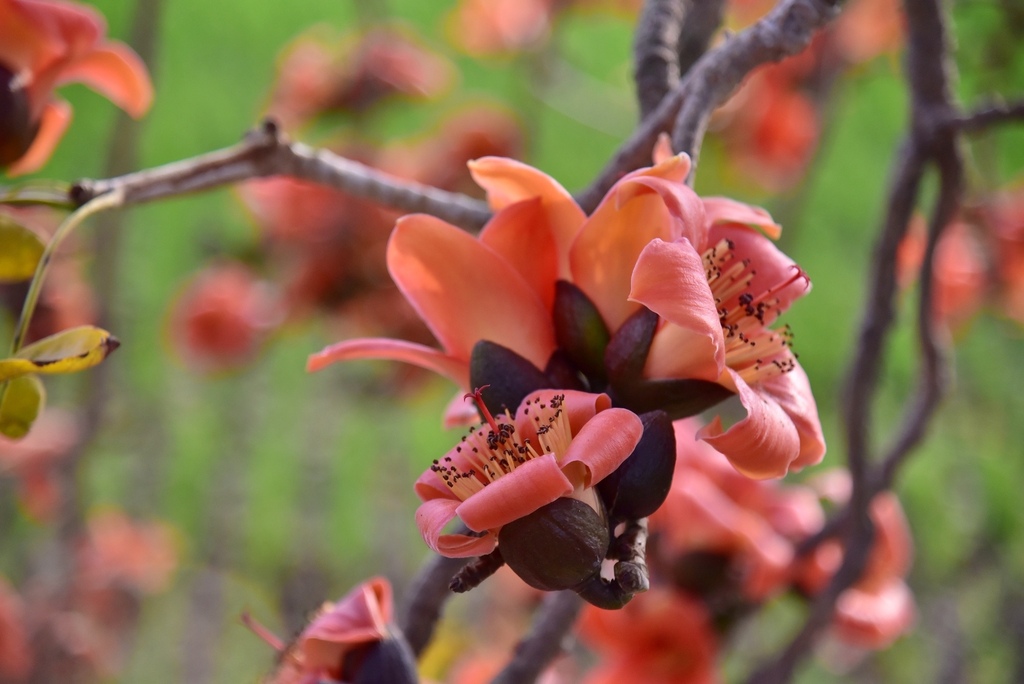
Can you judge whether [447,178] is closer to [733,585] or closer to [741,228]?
[733,585]

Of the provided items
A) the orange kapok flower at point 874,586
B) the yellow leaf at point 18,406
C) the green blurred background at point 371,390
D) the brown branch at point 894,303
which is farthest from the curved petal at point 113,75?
the green blurred background at point 371,390

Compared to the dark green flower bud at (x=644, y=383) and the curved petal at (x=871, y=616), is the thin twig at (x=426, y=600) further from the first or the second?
the curved petal at (x=871, y=616)

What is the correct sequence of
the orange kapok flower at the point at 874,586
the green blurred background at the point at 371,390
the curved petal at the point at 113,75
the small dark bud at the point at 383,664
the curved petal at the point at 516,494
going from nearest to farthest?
the curved petal at the point at 516,494, the small dark bud at the point at 383,664, the curved petal at the point at 113,75, the orange kapok flower at the point at 874,586, the green blurred background at the point at 371,390

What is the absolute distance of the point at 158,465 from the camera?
187 centimetres

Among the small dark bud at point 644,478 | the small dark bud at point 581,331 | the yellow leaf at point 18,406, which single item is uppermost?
the small dark bud at point 581,331

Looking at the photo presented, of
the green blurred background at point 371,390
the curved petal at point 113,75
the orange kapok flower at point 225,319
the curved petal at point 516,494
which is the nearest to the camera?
the curved petal at point 516,494

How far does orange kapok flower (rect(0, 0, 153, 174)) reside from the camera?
45 centimetres

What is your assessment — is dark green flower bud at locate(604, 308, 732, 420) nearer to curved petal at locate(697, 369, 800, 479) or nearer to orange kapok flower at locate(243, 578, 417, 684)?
curved petal at locate(697, 369, 800, 479)

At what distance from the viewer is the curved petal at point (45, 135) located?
18.8 inches

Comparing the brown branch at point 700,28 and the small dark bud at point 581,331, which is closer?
the small dark bud at point 581,331

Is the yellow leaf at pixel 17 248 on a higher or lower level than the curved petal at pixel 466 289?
lower

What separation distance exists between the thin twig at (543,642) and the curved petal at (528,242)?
133 mm

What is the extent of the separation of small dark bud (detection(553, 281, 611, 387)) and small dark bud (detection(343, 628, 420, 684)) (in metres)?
0.14

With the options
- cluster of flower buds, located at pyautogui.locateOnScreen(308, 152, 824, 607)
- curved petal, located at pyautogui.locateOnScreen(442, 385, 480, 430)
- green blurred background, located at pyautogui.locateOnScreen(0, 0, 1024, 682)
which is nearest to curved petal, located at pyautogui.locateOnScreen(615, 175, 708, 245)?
cluster of flower buds, located at pyautogui.locateOnScreen(308, 152, 824, 607)
